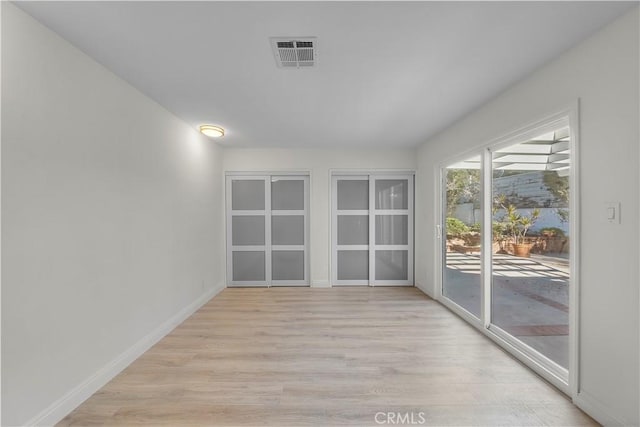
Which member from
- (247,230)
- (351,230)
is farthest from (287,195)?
(351,230)

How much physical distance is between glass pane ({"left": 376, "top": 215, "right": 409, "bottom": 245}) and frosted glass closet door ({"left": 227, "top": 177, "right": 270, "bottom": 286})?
79.2 inches

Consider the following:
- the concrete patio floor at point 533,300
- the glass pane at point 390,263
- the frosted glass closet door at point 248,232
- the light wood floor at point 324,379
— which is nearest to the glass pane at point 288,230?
the frosted glass closet door at point 248,232

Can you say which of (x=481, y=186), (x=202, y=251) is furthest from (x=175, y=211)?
(x=481, y=186)

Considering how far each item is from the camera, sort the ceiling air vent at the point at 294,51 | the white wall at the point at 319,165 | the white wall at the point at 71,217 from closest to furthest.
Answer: the white wall at the point at 71,217 → the ceiling air vent at the point at 294,51 → the white wall at the point at 319,165

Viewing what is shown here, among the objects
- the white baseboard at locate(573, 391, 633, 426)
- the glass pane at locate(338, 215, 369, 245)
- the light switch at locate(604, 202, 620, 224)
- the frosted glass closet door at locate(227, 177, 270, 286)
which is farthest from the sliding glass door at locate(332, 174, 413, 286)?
the light switch at locate(604, 202, 620, 224)

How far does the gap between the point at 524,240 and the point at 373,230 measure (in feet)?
8.43

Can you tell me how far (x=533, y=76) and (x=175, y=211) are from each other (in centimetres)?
374

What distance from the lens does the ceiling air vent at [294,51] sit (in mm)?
1812

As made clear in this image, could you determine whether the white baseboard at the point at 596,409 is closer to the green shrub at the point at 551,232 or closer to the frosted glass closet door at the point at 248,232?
the green shrub at the point at 551,232

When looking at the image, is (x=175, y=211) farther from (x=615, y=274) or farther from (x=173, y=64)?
(x=615, y=274)

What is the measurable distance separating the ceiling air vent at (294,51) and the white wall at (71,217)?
1.41m

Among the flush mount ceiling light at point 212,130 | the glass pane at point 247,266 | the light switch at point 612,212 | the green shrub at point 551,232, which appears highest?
the flush mount ceiling light at point 212,130

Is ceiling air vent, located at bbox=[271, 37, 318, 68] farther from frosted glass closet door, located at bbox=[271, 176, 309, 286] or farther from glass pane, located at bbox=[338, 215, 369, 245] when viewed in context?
glass pane, located at bbox=[338, 215, 369, 245]

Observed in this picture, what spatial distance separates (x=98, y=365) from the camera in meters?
2.10
